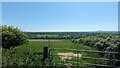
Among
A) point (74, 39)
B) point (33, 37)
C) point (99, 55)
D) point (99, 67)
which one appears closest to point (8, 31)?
point (99, 55)

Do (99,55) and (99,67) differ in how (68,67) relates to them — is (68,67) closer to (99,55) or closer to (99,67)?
(99,67)

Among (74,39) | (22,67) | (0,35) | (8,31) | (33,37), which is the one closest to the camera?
(22,67)

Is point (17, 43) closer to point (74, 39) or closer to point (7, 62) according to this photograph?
point (7, 62)

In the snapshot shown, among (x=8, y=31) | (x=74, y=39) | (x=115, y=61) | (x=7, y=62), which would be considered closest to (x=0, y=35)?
(x=8, y=31)

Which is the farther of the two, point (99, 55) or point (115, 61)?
point (99, 55)

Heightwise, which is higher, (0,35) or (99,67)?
(0,35)

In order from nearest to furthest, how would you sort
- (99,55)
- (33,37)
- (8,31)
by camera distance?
(99,55) → (8,31) → (33,37)
